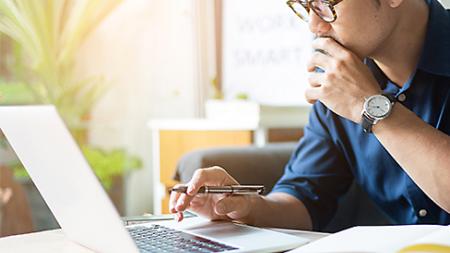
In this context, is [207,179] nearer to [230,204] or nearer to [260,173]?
[230,204]

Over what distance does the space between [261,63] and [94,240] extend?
6.72ft

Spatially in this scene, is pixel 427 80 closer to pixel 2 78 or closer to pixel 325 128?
pixel 325 128

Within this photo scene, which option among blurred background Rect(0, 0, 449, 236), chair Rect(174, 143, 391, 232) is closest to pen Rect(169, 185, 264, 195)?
chair Rect(174, 143, 391, 232)

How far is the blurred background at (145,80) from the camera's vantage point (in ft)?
8.15

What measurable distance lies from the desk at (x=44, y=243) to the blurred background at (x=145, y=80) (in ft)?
4.36

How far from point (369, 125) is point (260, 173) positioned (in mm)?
639

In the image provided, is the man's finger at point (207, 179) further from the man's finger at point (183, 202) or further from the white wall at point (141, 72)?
the white wall at point (141, 72)

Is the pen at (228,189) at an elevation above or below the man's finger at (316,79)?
below

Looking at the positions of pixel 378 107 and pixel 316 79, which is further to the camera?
pixel 316 79

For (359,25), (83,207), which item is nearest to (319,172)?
(359,25)

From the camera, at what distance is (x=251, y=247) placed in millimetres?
842

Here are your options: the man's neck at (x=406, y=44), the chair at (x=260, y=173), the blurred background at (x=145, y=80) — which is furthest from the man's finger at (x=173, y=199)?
the blurred background at (x=145, y=80)

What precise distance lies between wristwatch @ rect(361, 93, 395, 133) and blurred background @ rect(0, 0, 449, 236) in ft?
4.14

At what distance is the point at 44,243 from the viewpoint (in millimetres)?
927
